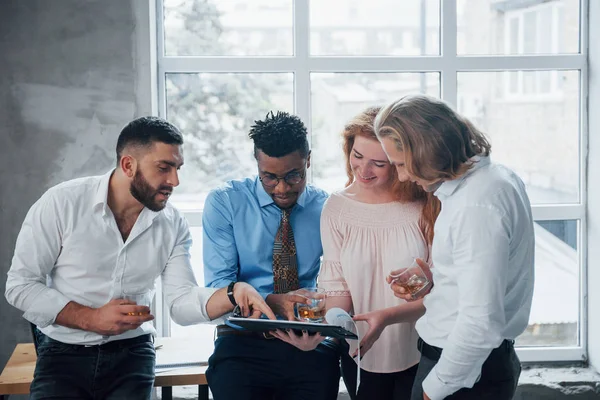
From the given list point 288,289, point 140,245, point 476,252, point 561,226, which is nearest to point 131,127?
point 140,245

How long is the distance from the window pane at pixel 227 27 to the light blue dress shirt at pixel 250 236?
107 cm

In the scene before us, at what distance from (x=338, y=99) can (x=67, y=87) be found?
130cm

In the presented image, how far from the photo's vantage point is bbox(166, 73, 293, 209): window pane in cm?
346

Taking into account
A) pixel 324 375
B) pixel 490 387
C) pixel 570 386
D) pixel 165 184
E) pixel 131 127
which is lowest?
pixel 570 386

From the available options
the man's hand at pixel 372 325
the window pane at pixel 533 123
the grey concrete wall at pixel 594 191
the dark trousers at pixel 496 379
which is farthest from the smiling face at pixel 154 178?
the grey concrete wall at pixel 594 191

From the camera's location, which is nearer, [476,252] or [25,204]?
[476,252]

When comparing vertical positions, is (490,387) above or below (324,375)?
above

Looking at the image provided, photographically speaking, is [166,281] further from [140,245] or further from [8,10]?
[8,10]

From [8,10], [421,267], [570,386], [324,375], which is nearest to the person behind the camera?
[421,267]

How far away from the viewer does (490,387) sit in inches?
A: 70.1

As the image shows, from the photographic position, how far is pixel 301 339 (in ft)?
7.43

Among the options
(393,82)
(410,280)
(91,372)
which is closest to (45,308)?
(91,372)

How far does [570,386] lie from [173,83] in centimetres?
246

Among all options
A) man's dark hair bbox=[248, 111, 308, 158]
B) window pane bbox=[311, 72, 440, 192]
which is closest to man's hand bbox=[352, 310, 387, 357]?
man's dark hair bbox=[248, 111, 308, 158]
